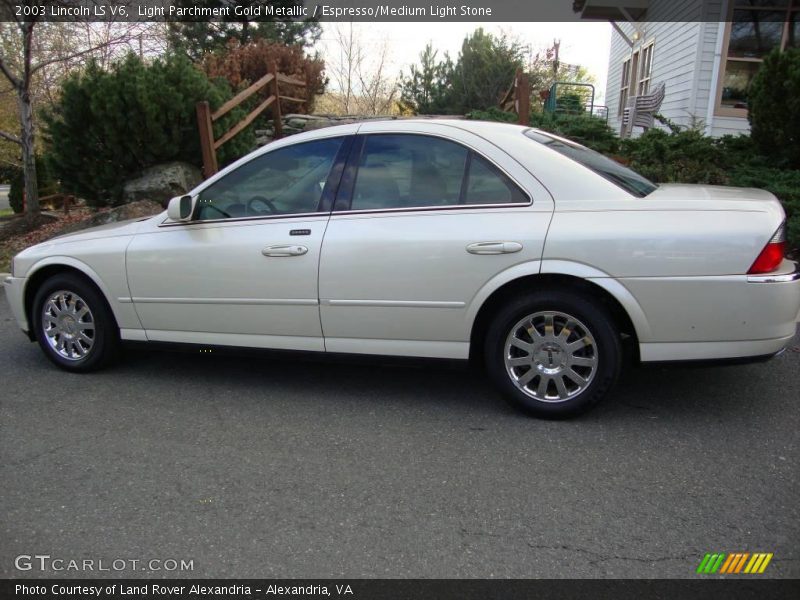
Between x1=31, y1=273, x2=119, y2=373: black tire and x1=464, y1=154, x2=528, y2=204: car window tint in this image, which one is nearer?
x1=464, y1=154, x2=528, y2=204: car window tint

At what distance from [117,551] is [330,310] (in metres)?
1.76

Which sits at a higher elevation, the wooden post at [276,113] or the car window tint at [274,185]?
the wooden post at [276,113]

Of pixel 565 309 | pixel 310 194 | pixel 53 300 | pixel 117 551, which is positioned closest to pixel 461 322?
pixel 565 309

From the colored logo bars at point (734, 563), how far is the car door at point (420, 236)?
5.47 feet

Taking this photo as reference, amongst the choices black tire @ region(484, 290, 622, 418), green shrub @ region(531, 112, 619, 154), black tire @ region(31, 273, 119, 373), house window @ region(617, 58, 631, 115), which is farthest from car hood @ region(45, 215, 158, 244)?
house window @ region(617, 58, 631, 115)

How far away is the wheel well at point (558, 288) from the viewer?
3.55 meters

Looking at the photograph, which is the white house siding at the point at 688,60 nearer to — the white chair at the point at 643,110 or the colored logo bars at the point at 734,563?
the white chair at the point at 643,110

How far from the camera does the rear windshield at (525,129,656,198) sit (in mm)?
3746

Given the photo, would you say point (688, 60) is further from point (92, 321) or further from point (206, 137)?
point (92, 321)

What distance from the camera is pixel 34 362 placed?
4949mm

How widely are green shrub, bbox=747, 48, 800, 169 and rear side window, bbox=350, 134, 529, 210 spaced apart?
521 centimetres

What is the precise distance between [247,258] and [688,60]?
10.7 metres
